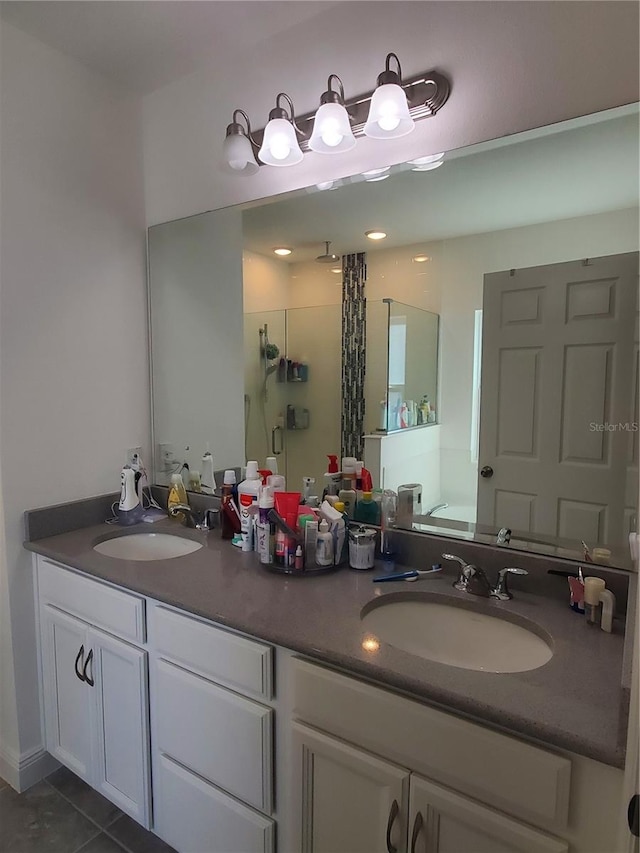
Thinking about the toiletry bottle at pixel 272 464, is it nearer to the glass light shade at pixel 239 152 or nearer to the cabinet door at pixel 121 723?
the cabinet door at pixel 121 723

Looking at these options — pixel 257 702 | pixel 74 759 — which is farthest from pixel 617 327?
pixel 74 759

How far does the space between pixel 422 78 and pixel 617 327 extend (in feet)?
2.73

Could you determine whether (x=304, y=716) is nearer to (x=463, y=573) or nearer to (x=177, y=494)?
(x=463, y=573)

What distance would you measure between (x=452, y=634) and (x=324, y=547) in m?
0.40

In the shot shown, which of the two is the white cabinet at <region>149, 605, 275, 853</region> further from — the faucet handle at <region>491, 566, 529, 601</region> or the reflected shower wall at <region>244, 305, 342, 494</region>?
the reflected shower wall at <region>244, 305, 342, 494</region>

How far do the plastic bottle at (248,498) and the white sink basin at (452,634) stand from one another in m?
0.53

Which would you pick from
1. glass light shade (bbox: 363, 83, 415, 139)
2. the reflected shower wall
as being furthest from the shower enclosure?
glass light shade (bbox: 363, 83, 415, 139)

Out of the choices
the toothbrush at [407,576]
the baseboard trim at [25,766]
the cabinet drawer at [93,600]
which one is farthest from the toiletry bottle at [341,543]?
the baseboard trim at [25,766]

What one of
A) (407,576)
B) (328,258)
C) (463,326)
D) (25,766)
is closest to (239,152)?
Result: (328,258)

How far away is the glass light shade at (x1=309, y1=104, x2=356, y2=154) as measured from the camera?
4.50 feet

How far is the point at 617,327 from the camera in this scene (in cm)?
124

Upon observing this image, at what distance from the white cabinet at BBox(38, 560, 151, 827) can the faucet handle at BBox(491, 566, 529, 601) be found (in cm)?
95

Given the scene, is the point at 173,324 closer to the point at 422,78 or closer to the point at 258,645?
the point at 422,78

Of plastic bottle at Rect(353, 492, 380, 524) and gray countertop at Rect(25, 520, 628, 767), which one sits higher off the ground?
plastic bottle at Rect(353, 492, 380, 524)
